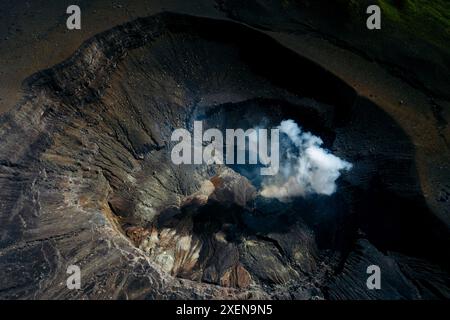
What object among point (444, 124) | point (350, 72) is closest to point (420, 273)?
point (444, 124)

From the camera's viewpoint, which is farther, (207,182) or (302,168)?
(207,182)

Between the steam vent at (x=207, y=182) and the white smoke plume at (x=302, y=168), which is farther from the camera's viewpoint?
the white smoke plume at (x=302, y=168)

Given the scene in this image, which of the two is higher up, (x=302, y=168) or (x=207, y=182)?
(x=302, y=168)

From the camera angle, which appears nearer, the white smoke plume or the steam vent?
the steam vent

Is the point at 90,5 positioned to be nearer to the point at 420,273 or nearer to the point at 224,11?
the point at 224,11
